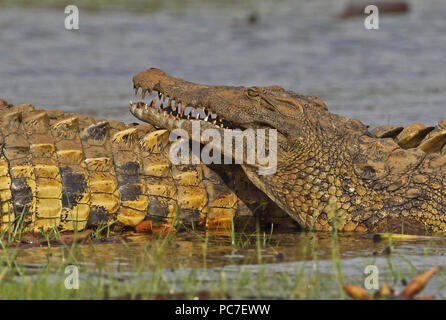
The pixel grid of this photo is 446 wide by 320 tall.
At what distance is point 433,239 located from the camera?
5.37m

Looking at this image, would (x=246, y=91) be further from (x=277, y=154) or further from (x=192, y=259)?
(x=192, y=259)

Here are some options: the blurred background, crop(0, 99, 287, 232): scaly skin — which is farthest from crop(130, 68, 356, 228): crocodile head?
the blurred background

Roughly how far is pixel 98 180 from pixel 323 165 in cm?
164

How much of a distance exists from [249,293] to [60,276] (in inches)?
39.1

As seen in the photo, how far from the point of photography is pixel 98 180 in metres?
5.57

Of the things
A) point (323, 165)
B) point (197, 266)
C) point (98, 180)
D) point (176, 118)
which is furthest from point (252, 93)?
point (197, 266)

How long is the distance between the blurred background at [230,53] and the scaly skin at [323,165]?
12.6ft

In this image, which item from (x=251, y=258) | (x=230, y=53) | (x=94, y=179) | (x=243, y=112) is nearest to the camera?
(x=251, y=258)

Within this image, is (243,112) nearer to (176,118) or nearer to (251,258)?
(176,118)

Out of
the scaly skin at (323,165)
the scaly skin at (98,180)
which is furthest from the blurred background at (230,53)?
the scaly skin at (98,180)

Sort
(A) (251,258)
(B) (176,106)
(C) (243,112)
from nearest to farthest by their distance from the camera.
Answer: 1. (A) (251,258)
2. (C) (243,112)
3. (B) (176,106)

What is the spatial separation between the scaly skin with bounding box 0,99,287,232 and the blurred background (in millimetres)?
3963

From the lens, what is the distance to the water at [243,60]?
999cm

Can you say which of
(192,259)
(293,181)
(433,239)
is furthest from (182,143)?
(433,239)
